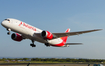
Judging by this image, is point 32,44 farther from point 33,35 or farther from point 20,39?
point 33,35

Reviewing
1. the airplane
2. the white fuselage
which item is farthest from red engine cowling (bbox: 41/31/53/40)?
the white fuselage

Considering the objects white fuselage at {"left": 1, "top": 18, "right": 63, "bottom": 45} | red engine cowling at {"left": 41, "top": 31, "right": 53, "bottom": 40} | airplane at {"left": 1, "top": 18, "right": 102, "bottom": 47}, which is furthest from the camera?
red engine cowling at {"left": 41, "top": 31, "right": 53, "bottom": 40}

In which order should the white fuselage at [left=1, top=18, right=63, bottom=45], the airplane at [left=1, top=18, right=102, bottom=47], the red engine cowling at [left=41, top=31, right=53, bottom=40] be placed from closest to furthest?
the white fuselage at [left=1, top=18, right=63, bottom=45] → the airplane at [left=1, top=18, right=102, bottom=47] → the red engine cowling at [left=41, top=31, right=53, bottom=40]

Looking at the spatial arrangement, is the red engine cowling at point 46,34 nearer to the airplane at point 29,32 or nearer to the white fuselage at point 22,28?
the airplane at point 29,32

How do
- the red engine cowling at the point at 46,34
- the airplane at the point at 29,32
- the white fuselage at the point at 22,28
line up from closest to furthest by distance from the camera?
the white fuselage at the point at 22,28
the airplane at the point at 29,32
the red engine cowling at the point at 46,34

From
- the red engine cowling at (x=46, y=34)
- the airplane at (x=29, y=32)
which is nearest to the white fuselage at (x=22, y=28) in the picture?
the airplane at (x=29, y=32)

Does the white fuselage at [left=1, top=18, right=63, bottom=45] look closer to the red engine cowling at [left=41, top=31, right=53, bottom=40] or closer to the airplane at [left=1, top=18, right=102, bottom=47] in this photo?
the airplane at [left=1, top=18, right=102, bottom=47]

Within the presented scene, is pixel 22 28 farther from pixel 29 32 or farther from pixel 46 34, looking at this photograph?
pixel 46 34

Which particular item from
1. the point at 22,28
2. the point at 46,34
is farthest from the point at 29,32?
the point at 46,34

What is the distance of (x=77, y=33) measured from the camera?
39406mm

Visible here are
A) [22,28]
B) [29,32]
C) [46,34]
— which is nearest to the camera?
[22,28]

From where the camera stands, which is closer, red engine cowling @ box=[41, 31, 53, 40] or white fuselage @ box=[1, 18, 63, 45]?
white fuselage @ box=[1, 18, 63, 45]

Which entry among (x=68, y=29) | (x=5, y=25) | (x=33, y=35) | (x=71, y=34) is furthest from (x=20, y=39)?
(x=68, y=29)

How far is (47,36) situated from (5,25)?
10154 mm
